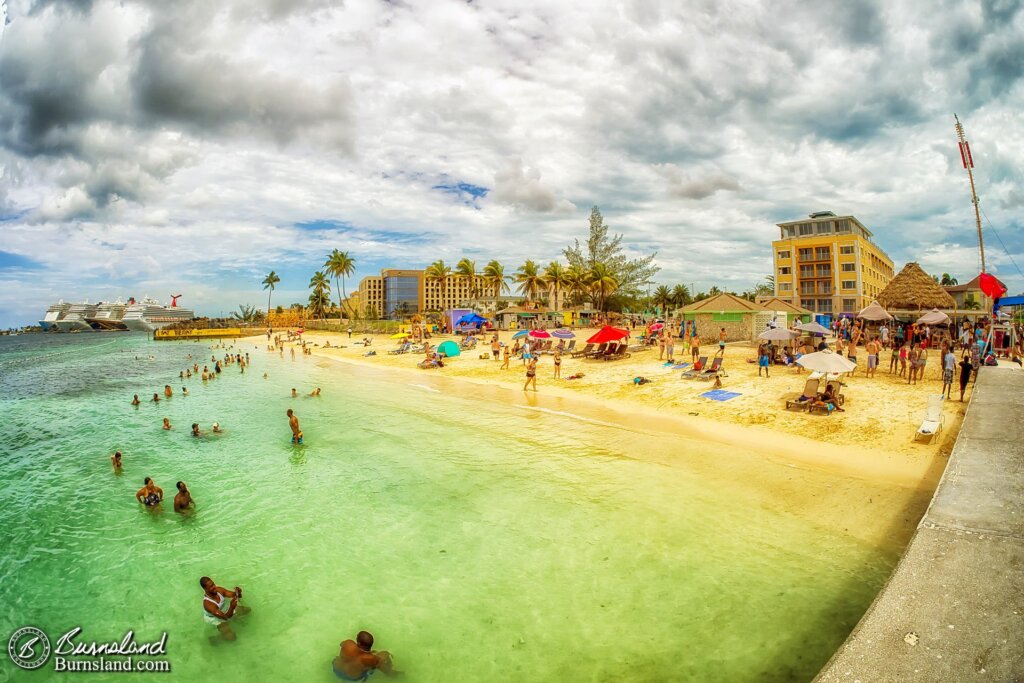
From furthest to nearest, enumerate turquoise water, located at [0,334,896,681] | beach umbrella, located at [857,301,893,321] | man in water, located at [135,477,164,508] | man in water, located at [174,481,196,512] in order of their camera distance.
Result: 1. beach umbrella, located at [857,301,893,321]
2. man in water, located at [135,477,164,508]
3. man in water, located at [174,481,196,512]
4. turquoise water, located at [0,334,896,681]

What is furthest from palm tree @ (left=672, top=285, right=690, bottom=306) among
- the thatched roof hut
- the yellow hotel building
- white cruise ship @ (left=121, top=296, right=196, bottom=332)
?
white cruise ship @ (left=121, top=296, right=196, bottom=332)

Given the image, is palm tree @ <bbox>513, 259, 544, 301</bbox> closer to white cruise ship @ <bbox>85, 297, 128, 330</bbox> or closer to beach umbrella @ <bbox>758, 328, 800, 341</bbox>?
beach umbrella @ <bbox>758, 328, 800, 341</bbox>

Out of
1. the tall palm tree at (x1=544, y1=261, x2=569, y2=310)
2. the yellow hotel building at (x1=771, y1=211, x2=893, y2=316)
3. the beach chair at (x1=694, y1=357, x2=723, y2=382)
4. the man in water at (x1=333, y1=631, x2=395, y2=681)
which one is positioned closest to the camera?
the man in water at (x1=333, y1=631, x2=395, y2=681)

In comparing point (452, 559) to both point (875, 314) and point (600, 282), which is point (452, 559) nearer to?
point (875, 314)

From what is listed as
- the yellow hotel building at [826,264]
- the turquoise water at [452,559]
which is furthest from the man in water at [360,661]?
the yellow hotel building at [826,264]

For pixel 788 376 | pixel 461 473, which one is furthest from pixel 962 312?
pixel 461 473

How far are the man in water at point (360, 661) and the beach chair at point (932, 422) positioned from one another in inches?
503

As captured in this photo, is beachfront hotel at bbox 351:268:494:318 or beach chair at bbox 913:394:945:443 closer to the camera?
beach chair at bbox 913:394:945:443

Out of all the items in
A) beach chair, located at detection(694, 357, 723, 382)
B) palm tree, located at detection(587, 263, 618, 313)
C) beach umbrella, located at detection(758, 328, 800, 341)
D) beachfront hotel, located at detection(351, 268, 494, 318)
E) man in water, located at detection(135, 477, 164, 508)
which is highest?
beachfront hotel, located at detection(351, 268, 494, 318)

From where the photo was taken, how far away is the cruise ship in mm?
153500

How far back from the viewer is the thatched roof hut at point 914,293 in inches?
1159

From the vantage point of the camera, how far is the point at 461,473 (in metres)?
12.2

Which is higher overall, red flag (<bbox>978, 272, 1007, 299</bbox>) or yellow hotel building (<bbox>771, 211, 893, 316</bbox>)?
yellow hotel building (<bbox>771, 211, 893, 316</bbox>)

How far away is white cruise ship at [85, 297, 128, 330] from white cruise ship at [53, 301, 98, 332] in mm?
1909
